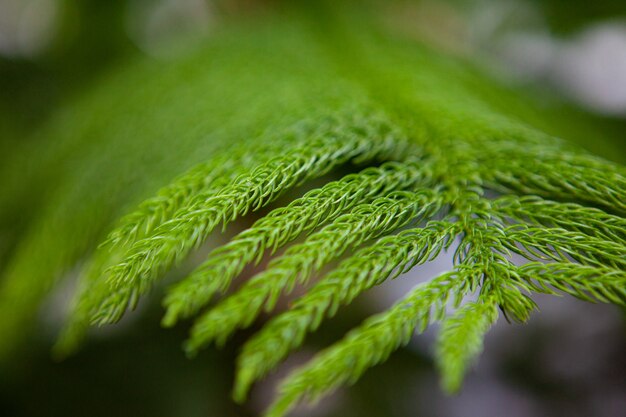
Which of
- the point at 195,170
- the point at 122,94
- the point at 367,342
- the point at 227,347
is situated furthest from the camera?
the point at 227,347

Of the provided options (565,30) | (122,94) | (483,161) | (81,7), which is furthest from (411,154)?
(81,7)

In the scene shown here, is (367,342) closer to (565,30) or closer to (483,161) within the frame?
(483,161)

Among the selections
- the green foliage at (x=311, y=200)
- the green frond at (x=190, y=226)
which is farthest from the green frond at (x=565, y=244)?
the green frond at (x=190, y=226)

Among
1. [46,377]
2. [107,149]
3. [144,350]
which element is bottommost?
[46,377]

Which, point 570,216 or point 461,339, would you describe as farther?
point 570,216

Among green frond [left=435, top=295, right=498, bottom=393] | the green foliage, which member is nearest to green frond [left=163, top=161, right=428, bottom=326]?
the green foliage

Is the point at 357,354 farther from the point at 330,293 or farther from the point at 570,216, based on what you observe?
the point at 570,216

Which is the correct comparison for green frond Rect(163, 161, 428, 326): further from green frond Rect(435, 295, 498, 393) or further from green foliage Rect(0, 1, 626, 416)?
green frond Rect(435, 295, 498, 393)

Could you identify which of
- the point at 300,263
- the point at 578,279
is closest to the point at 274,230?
the point at 300,263
